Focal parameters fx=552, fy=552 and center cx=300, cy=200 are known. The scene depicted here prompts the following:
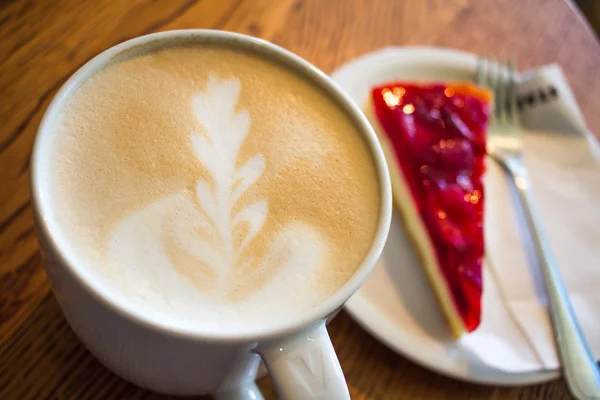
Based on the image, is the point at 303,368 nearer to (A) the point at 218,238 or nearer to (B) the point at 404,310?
(A) the point at 218,238

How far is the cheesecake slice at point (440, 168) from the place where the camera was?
762 mm

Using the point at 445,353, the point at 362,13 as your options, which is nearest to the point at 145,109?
the point at 445,353

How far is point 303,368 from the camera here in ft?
1.26

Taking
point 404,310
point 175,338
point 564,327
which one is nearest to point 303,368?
point 175,338

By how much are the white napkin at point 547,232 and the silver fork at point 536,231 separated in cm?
2

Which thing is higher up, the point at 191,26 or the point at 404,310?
the point at 191,26

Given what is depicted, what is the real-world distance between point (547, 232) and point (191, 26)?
59cm

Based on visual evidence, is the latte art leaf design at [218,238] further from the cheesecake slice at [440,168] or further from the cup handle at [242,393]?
the cheesecake slice at [440,168]

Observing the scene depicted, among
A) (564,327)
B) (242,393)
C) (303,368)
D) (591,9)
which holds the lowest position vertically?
(591,9)

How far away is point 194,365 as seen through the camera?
0.41 metres

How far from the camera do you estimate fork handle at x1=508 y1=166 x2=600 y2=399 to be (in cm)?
65

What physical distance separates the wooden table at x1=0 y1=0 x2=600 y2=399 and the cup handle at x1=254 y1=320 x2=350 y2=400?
7.9 inches

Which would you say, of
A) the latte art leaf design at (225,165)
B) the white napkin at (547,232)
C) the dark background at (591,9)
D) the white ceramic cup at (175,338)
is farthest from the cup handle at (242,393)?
the dark background at (591,9)

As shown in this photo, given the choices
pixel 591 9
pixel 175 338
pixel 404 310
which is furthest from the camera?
pixel 591 9
